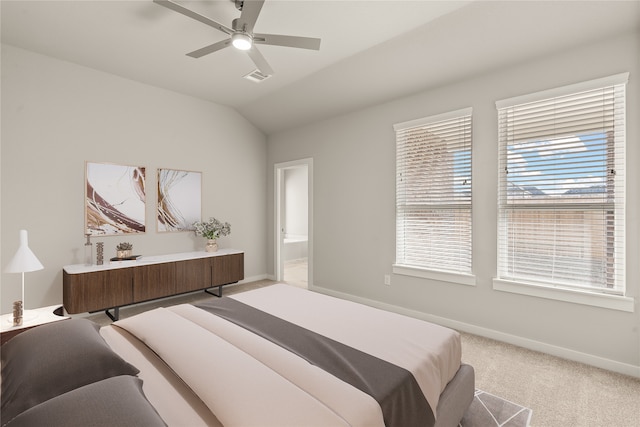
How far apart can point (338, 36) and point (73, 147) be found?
325 centimetres

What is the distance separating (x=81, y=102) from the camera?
3.54 meters

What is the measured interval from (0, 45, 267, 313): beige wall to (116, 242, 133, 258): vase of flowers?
146 mm

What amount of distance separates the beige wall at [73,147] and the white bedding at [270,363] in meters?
2.26

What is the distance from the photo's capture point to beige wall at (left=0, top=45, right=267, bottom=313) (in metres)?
3.13

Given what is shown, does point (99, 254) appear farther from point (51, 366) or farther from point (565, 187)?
point (565, 187)

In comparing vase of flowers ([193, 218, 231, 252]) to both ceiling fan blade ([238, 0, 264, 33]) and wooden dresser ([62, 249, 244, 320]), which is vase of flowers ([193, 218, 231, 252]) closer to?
wooden dresser ([62, 249, 244, 320])

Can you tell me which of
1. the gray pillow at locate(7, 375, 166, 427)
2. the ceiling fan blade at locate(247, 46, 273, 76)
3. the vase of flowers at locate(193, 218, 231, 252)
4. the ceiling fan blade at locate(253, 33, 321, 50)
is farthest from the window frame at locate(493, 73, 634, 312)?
the vase of flowers at locate(193, 218, 231, 252)

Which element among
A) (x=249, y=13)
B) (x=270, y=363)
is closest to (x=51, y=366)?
(x=270, y=363)

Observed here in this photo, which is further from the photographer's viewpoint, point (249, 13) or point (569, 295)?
point (569, 295)

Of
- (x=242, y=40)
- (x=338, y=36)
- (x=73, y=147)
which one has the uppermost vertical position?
(x=338, y=36)

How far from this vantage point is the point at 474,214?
3.13m

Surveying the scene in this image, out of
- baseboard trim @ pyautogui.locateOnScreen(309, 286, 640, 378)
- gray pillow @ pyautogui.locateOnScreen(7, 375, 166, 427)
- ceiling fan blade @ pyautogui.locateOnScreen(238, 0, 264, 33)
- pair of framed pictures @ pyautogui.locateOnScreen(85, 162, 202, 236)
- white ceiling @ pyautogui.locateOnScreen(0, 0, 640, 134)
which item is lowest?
baseboard trim @ pyautogui.locateOnScreen(309, 286, 640, 378)

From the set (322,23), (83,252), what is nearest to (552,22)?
(322,23)

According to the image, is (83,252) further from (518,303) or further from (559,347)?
(559,347)
